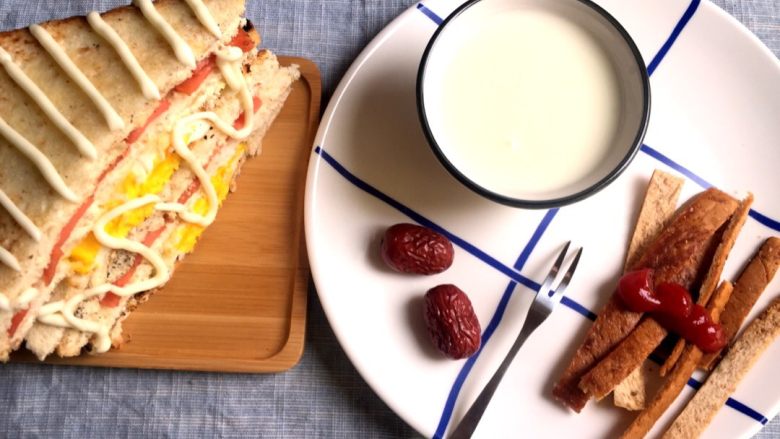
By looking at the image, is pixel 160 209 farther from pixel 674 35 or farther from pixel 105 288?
pixel 674 35

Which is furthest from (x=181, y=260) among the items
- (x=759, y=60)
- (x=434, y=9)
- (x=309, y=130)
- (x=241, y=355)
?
(x=759, y=60)

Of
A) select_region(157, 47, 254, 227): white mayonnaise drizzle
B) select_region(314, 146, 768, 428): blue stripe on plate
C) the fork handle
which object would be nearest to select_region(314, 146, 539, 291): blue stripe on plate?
select_region(314, 146, 768, 428): blue stripe on plate

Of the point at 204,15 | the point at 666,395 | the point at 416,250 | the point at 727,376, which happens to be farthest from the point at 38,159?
the point at 727,376

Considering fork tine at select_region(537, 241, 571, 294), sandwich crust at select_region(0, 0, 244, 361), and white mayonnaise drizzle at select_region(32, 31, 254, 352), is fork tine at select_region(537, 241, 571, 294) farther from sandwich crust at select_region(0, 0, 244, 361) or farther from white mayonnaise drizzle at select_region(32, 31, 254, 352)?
sandwich crust at select_region(0, 0, 244, 361)

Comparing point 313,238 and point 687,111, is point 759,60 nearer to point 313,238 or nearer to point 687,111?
point 687,111

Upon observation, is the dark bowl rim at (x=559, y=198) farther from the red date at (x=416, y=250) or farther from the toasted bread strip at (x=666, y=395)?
the toasted bread strip at (x=666, y=395)
